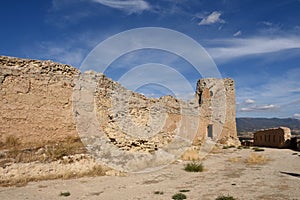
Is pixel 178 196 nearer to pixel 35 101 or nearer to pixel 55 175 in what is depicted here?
pixel 55 175

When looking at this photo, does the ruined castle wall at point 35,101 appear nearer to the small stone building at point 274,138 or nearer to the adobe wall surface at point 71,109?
the adobe wall surface at point 71,109

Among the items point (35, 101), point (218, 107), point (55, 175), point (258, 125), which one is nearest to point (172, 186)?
point (55, 175)

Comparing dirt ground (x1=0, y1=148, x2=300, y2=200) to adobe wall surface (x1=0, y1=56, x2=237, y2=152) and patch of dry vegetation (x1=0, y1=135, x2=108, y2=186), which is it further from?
adobe wall surface (x1=0, y1=56, x2=237, y2=152)

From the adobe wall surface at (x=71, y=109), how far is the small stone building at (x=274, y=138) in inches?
388

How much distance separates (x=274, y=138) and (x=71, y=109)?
19054 mm

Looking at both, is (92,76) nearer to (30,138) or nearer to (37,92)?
(37,92)

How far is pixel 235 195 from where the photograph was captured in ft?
24.2

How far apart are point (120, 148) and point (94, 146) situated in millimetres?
1433

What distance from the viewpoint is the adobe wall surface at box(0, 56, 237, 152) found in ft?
32.7

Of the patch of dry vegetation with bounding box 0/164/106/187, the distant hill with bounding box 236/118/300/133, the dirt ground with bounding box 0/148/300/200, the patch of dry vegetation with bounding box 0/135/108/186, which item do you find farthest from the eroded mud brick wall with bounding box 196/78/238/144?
the distant hill with bounding box 236/118/300/133

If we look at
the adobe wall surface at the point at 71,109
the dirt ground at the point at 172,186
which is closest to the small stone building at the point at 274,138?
the adobe wall surface at the point at 71,109

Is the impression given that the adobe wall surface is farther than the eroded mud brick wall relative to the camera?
No

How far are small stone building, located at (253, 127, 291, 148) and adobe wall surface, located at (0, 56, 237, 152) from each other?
388 inches

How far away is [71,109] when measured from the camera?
11.4 m
